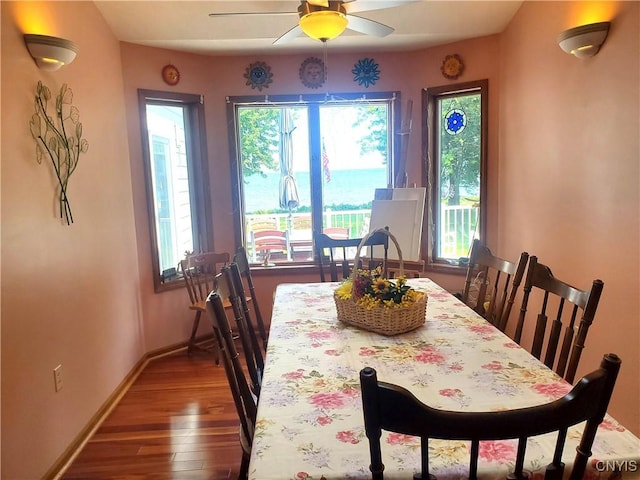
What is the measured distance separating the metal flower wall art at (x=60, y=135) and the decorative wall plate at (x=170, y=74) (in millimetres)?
1123

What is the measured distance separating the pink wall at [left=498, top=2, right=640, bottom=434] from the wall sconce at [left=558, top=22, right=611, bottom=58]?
0.04 metres

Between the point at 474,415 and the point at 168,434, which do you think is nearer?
the point at 474,415

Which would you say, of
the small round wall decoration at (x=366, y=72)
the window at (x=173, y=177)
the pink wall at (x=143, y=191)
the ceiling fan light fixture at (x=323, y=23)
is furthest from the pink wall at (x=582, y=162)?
the window at (x=173, y=177)

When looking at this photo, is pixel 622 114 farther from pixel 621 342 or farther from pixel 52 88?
pixel 52 88

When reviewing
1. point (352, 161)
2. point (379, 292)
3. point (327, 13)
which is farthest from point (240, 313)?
point (352, 161)

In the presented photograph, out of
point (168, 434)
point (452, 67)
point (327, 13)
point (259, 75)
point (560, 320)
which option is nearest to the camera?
point (560, 320)

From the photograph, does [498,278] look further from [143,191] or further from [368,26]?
[143,191]

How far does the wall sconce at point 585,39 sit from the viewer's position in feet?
7.43

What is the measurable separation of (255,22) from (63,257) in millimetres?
2075

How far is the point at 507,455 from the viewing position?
0.97m

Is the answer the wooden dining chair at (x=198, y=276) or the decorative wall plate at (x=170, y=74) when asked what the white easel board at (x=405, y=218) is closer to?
the wooden dining chair at (x=198, y=276)

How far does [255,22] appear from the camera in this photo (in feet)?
10.8

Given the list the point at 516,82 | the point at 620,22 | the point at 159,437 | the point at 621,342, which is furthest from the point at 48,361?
the point at 516,82

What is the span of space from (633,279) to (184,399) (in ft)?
8.58
